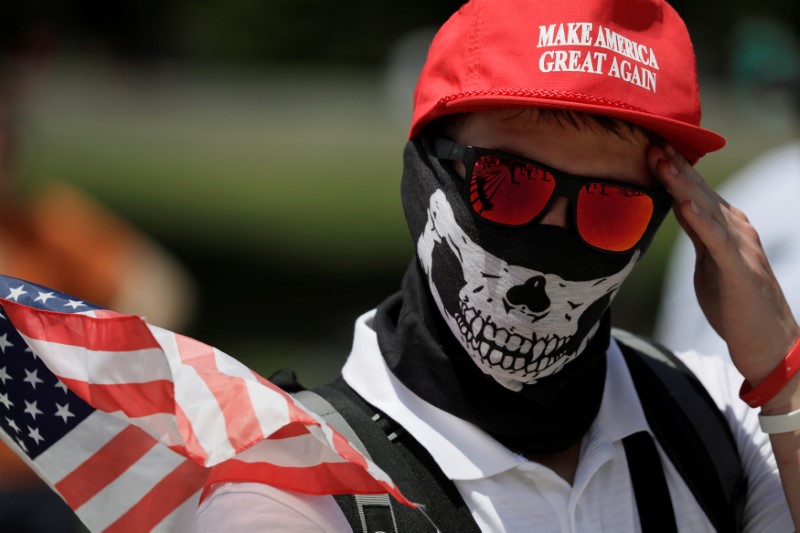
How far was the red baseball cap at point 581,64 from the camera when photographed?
1966mm

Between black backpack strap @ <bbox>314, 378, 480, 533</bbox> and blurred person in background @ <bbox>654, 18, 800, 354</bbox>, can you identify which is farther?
blurred person in background @ <bbox>654, 18, 800, 354</bbox>

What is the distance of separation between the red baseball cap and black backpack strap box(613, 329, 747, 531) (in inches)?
20.4

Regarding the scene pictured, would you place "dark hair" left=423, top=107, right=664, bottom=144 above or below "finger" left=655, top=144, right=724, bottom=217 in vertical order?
above

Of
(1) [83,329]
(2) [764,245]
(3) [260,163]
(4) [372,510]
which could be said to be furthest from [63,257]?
(3) [260,163]

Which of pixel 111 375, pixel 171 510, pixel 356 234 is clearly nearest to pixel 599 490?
pixel 171 510

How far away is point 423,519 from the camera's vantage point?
6.33 ft

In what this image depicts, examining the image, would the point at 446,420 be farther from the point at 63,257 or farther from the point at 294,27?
the point at 294,27

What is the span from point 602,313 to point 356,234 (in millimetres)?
12827

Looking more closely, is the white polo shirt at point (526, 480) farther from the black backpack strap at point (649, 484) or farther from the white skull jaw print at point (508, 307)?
the white skull jaw print at point (508, 307)

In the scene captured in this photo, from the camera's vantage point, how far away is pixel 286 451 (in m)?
1.89

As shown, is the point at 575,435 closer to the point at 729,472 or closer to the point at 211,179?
the point at 729,472

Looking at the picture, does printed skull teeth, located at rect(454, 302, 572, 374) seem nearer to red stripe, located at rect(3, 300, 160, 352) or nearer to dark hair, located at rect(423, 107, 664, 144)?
dark hair, located at rect(423, 107, 664, 144)

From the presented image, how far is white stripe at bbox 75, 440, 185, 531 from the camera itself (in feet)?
6.49

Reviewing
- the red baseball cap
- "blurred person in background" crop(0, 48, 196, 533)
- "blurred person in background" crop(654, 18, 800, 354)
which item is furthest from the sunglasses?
"blurred person in background" crop(0, 48, 196, 533)
